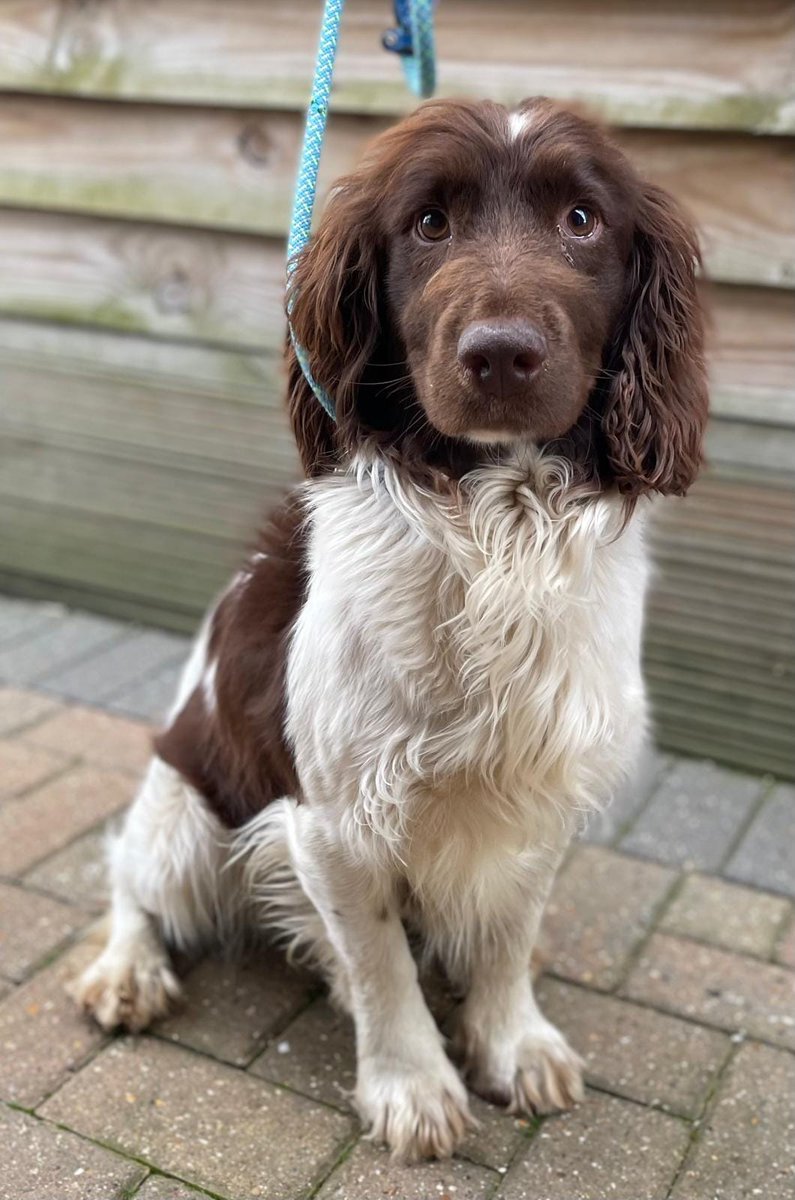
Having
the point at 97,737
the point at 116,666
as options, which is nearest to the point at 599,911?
the point at 97,737

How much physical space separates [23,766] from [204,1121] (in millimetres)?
1367

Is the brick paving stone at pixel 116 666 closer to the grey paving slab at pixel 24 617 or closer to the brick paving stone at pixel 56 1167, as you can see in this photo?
the grey paving slab at pixel 24 617

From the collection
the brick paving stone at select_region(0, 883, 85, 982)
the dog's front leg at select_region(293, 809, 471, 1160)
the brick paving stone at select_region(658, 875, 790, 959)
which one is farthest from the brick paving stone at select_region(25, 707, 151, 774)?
the brick paving stone at select_region(658, 875, 790, 959)

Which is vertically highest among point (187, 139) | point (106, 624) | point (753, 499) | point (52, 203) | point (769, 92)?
point (769, 92)

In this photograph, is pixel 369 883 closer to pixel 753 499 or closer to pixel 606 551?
pixel 606 551

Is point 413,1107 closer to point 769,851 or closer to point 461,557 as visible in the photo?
point 461,557

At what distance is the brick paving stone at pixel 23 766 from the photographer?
3008mm

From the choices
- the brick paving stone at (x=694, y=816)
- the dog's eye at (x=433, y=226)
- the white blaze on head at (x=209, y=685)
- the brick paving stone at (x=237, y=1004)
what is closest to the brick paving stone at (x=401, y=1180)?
the brick paving stone at (x=237, y=1004)

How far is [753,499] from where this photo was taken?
3.01 m

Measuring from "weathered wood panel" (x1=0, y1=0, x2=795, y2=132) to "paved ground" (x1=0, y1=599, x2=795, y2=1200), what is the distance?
5.68 ft

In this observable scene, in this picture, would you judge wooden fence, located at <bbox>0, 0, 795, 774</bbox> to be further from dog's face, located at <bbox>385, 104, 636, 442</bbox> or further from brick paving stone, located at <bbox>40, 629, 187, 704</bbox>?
dog's face, located at <bbox>385, 104, 636, 442</bbox>

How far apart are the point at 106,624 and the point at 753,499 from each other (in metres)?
2.18

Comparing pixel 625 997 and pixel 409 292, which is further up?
pixel 409 292

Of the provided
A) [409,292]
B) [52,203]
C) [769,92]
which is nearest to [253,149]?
[52,203]
